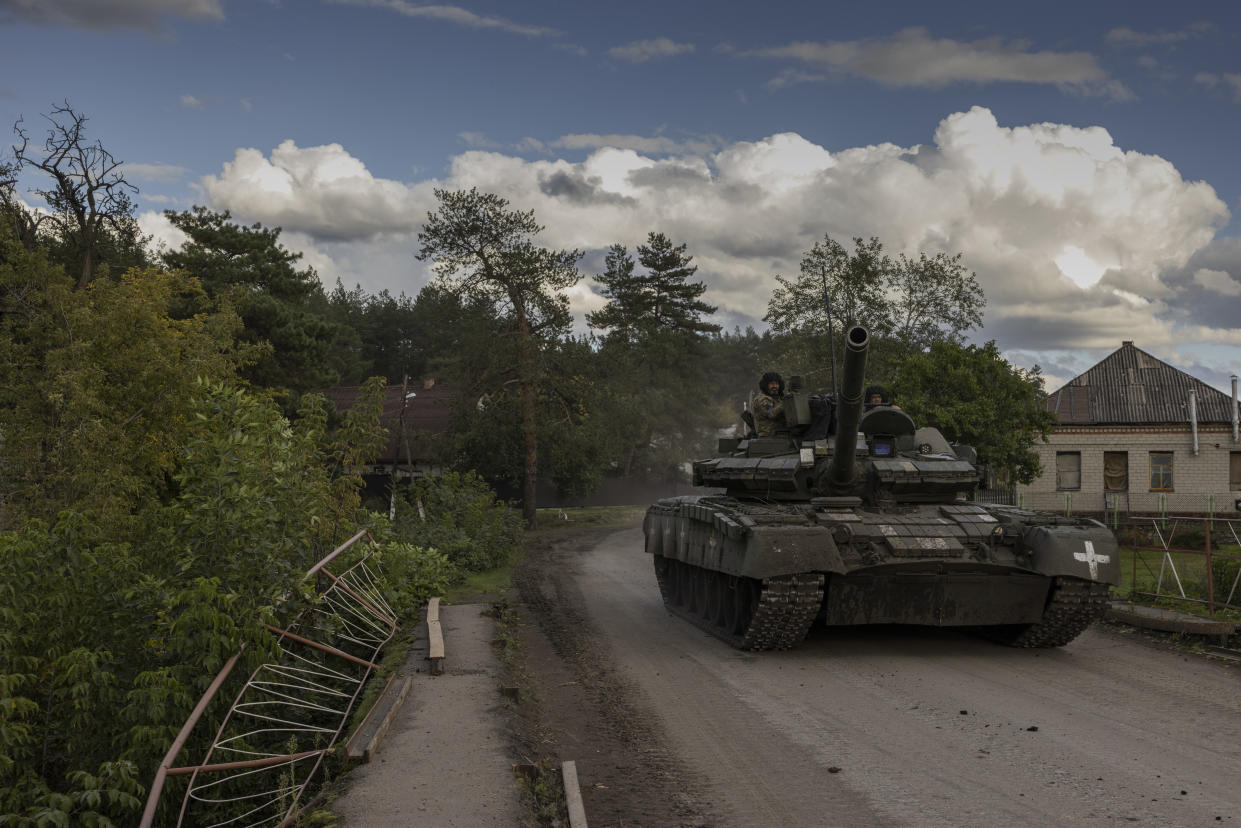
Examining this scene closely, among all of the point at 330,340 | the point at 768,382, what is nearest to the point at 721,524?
the point at 768,382

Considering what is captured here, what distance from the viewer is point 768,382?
42.7 feet

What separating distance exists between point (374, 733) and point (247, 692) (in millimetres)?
1629

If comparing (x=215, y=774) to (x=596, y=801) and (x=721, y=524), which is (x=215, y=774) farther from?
(x=721, y=524)

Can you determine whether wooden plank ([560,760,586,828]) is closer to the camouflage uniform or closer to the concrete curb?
the camouflage uniform

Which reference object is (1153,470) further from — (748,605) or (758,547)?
(758,547)

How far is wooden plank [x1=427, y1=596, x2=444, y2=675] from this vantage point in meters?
9.04

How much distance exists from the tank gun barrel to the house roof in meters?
27.4

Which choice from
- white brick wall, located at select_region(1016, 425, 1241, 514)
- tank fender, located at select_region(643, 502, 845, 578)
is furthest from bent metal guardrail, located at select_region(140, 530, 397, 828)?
white brick wall, located at select_region(1016, 425, 1241, 514)

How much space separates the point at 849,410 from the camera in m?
10.2

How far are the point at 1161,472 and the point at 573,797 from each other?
113ft

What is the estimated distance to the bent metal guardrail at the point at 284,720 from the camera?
6031mm

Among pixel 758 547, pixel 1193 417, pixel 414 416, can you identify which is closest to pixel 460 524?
pixel 758 547

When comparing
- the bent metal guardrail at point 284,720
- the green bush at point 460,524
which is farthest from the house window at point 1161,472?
the bent metal guardrail at point 284,720

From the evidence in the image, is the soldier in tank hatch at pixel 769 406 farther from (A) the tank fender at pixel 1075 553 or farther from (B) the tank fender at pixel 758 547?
→ (A) the tank fender at pixel 1075 553
